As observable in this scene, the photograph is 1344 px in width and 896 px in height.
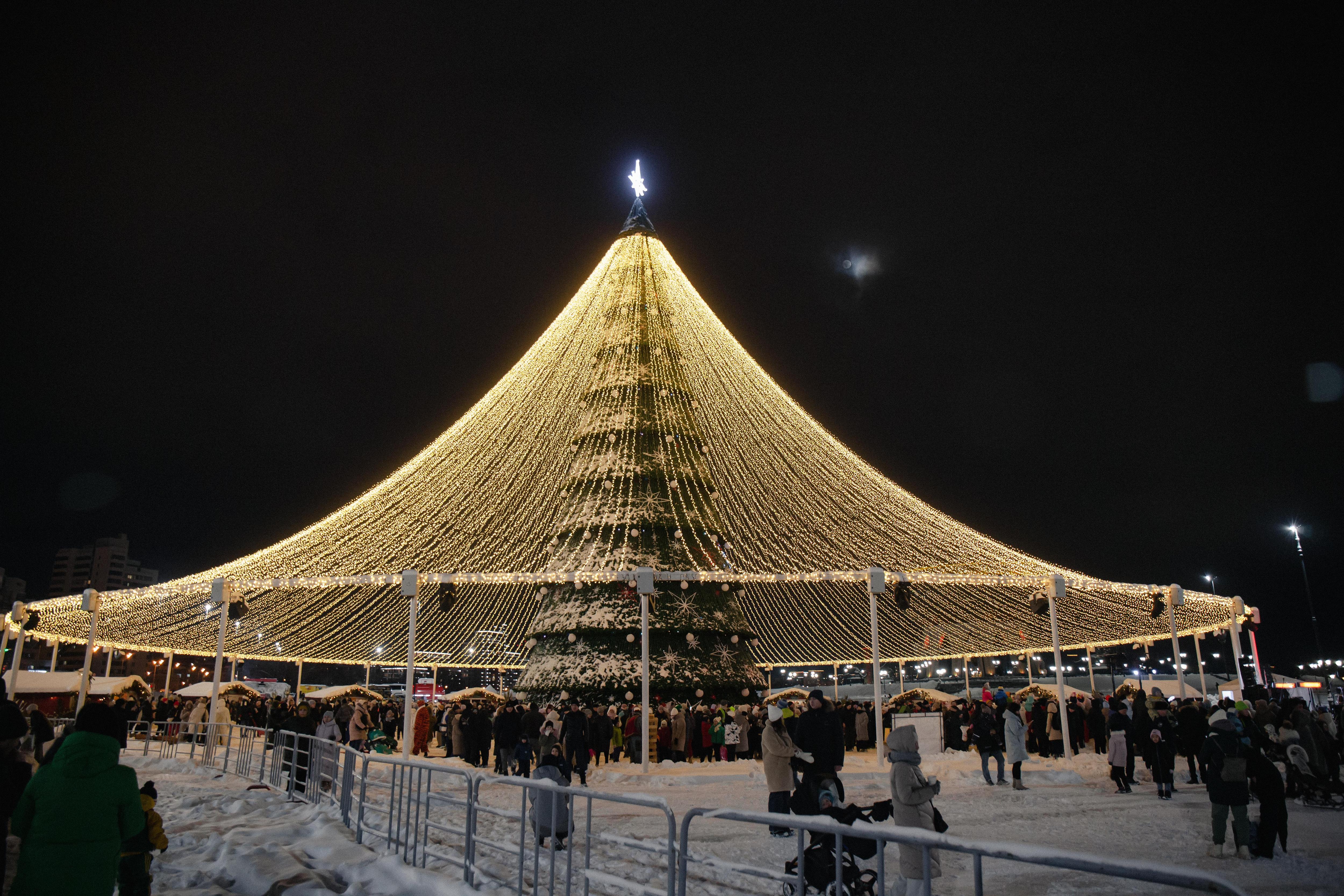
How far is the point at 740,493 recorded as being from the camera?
23.5 meters

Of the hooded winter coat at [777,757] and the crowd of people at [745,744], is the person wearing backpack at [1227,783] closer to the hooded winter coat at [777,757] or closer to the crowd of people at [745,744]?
the crowd of people at [745,744]

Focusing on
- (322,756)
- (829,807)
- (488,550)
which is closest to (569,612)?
(488,550)

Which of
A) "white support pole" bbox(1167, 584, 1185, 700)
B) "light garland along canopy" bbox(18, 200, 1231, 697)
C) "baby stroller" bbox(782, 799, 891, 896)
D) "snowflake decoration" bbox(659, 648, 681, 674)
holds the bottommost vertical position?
"baby stroller" bbox(782, 799, 891, 896)

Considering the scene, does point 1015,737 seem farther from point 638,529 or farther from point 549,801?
point 638,529

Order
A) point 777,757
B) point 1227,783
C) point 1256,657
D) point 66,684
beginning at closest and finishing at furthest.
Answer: point 1227,783 → point 777,757 → point 1256,657 → point 66,684

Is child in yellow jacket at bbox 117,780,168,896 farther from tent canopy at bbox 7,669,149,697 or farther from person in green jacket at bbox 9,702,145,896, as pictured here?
tent canopy at bbox 7,669,149,697

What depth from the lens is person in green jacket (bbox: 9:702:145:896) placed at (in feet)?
15.0

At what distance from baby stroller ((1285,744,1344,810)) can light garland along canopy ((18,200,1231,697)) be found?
301 inches

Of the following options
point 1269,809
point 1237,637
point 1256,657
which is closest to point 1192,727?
point 1269,809

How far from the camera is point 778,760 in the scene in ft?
32.1

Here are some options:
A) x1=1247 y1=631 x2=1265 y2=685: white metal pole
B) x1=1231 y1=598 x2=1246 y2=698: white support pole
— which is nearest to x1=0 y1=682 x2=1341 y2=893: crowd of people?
x1=1231 y1=598 x2=1246 y2=698: white support pole

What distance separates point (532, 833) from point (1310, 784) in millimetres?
11295

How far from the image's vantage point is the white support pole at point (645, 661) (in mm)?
16562

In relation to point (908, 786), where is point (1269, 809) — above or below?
below
